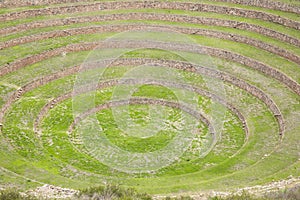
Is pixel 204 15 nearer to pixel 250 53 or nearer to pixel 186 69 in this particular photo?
pixel 250 53

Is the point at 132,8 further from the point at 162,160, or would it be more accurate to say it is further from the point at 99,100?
the point at 162,160

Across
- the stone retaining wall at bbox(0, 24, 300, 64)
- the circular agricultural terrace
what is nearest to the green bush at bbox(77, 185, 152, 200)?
the circular agricultural terrace

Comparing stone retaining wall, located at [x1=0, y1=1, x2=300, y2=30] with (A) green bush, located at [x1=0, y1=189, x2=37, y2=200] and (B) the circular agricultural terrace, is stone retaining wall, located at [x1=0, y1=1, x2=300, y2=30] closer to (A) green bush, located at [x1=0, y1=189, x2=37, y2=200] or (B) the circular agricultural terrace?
(B) the circular agricultural terrace

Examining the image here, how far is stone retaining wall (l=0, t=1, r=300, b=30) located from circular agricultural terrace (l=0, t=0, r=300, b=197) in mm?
114

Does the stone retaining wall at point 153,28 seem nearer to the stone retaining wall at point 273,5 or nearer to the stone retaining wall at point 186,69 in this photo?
the stone retaining wall at point 186,69

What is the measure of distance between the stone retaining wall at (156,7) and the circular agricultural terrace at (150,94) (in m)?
0.11

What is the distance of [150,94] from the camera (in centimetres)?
4491

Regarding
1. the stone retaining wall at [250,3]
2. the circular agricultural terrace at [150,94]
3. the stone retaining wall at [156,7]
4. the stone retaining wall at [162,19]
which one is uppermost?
the stone retaining wall at [250,3]

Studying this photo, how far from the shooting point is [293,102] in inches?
1604

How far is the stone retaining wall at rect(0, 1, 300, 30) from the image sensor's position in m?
52.8

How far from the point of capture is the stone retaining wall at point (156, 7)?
173ft

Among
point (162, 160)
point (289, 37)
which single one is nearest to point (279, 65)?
point (289, 37)

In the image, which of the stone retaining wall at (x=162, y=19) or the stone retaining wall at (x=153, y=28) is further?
the stone retaining wall at (x=162, y=19)

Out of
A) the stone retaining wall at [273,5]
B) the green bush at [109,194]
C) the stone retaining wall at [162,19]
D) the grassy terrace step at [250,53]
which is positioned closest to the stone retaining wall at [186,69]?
the grassy terrace step at [250,53]
